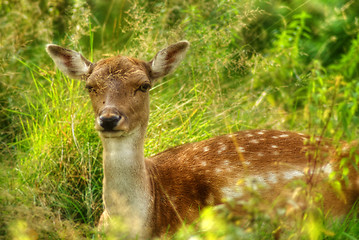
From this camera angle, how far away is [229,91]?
15.9 ft

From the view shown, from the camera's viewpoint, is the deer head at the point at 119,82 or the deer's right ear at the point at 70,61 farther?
the deer's right ear at the point at 70,61

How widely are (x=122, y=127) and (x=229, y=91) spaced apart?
2.05 m

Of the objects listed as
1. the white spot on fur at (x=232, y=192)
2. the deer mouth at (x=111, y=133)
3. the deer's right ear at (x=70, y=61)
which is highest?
the deer's right ear at (x=70, y=61)

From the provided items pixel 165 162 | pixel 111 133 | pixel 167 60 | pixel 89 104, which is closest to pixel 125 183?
pixel 111 133

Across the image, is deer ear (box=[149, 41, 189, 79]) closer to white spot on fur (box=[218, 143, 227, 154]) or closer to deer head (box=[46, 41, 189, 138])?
deer head (box=[46, 41, 189, 138])

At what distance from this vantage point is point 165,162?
→ 366 centimetres

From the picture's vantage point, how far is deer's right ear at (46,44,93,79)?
3553 millimetres

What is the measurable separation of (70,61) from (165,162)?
102 cm

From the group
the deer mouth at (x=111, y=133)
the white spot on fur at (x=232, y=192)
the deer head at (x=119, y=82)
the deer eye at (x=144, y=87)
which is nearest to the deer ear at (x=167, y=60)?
the deer head at (x=119, y=82)

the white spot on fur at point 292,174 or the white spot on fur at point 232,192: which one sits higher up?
the white spot on fur at point 292,174

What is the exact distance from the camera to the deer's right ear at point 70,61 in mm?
3553

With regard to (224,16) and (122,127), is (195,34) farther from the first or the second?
(122,127)

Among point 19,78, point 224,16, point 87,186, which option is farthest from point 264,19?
point 87,186

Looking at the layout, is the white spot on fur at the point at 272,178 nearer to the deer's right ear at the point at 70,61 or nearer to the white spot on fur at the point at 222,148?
the white spot on fur at the point at 222,148
